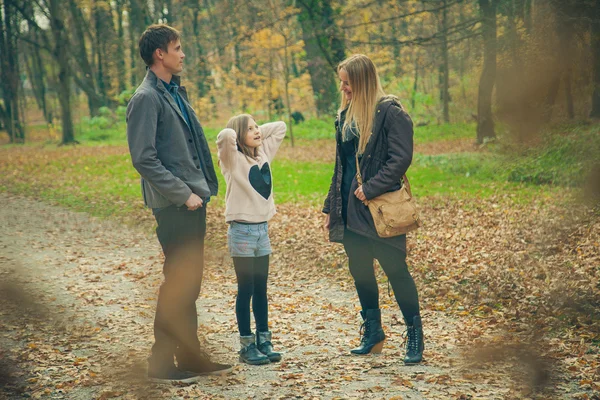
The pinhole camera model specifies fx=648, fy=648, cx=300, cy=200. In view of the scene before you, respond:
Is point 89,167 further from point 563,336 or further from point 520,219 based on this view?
point 563,336

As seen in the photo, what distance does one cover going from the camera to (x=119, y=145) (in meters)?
27.3

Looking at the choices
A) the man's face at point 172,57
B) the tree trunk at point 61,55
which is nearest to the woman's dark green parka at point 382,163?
the man's face at point 172,57

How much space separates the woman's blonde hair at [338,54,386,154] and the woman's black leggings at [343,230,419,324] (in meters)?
0.66

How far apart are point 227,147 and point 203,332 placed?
2135 mm

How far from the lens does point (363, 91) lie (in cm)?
441

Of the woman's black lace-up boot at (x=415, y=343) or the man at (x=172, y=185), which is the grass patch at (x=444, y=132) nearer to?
the woman's black lace-up boot at (x=415, y=343)

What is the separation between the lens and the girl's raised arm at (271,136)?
4.74m

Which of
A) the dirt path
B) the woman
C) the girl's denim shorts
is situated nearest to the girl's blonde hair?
the girl's denim shorts

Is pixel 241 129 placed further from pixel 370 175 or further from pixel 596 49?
pixel 596 49

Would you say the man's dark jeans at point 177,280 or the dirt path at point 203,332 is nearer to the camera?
the dirt path at point 203,332

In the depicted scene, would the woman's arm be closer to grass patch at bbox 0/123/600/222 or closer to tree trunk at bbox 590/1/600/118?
tree trunk at bbox 590/1/600/118

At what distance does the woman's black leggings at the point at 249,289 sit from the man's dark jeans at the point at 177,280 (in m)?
0.35

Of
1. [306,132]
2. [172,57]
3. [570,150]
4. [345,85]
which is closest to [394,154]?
[345,85]

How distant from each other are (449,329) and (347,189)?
6.15 feet
